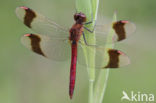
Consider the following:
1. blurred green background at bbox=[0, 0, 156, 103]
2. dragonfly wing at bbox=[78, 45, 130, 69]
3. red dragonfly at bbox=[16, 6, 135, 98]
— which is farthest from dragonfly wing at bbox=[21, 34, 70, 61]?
blurred green background at bbox=[0, 0, 156, 103]

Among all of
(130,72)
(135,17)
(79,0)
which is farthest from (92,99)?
(135,17)

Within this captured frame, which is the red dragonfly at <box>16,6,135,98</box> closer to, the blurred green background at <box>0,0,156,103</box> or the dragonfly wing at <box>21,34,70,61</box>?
the dragonfly wing at <box>21,34,70,61</box>

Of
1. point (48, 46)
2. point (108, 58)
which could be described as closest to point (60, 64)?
point (48, 46)

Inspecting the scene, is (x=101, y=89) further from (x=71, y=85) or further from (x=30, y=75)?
(x=30, y=75)

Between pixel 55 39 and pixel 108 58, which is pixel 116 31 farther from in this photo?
pixel 55 39

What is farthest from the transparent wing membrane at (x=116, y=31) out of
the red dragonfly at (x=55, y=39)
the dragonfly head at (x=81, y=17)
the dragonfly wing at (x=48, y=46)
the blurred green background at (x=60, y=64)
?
the blurred green background at (x=60, y=64)

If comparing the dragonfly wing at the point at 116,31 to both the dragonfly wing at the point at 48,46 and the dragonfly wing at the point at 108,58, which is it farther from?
the dragonfly wing at the point at 48,46
